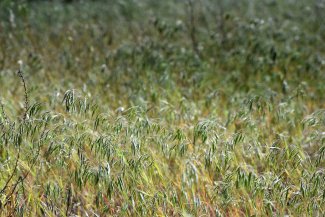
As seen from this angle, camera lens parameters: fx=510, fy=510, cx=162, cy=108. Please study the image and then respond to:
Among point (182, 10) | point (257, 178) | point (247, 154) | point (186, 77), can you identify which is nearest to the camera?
point (257, 178)

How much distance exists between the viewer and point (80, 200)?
3.19 meters

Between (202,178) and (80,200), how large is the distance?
778 millimetres

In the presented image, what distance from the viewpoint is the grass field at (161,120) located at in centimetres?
281

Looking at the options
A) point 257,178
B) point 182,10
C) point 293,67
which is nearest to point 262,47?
point 293,67

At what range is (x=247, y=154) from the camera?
10.7ft

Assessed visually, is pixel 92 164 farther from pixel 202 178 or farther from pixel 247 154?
pixel 247 154

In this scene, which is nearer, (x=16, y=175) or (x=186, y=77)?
(x=16, y=175)

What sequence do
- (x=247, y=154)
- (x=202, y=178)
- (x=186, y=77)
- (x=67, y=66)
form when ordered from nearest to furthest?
(x=202, y=178) < (x=247, y=154) < (x=186, y=77) < (x=67, y=66)

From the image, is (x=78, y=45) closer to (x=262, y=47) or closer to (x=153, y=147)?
(x=262, y=47)

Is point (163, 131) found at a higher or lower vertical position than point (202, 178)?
higher

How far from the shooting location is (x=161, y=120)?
3.66m

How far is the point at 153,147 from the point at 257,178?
29.8 inches

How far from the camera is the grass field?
9.21ft

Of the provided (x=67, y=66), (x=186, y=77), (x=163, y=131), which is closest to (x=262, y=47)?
(x=186, y=77)
